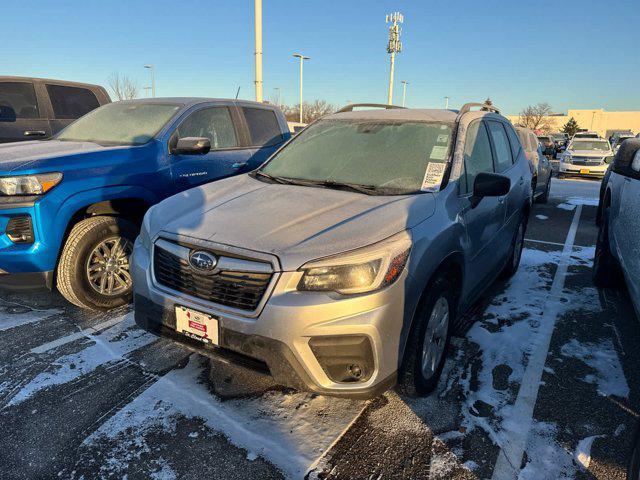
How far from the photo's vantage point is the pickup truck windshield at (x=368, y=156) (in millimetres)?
3053

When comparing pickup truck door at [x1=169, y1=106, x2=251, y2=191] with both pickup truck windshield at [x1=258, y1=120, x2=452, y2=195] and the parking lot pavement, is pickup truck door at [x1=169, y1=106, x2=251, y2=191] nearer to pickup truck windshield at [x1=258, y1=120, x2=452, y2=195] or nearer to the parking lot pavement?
pickup truck windshield at [x1=258, y1=120, x2=452, y2=195]

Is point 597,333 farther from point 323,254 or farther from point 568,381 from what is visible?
point 323,254

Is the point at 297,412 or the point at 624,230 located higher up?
the point at 624,230

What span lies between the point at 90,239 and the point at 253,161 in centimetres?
214

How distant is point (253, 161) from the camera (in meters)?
5.25

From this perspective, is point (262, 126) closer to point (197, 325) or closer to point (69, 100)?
point (197, 325)

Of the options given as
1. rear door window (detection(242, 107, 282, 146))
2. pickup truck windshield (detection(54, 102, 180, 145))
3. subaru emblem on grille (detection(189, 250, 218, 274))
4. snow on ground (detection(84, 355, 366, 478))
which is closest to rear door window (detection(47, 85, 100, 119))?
pickup truck windshield (detection(54, 102, 180, 145))

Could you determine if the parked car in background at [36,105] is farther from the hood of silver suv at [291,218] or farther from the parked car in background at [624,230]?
the parked car in background at [624,230]

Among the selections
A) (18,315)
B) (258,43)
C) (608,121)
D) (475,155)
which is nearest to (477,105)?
(475,155)

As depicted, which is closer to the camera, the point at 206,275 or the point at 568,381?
the point at 206,275

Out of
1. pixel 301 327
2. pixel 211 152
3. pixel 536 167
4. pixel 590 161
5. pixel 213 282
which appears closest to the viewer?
pixel 301 327

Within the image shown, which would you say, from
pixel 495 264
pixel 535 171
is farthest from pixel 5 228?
pixel 535 171

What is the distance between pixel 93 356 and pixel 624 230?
3.91 meters

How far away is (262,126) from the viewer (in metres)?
5.59
